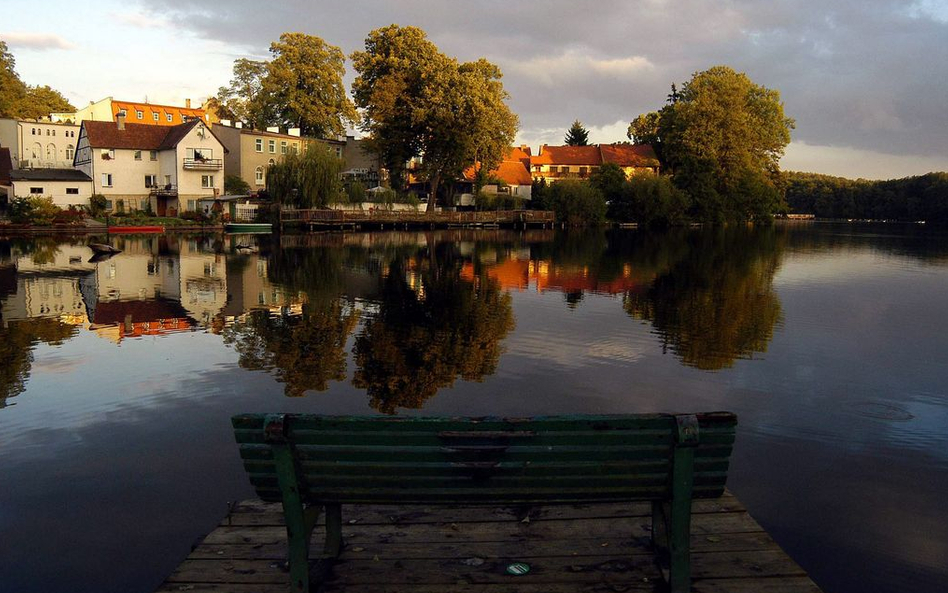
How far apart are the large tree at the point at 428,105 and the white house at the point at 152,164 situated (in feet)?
54.1

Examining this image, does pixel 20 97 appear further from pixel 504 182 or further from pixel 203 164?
pixel 504 182

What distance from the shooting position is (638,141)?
112 metres

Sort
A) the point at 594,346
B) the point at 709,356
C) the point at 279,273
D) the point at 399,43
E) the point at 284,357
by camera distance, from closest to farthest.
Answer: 1. the point at 284,357
2. the point at 709,356
3. the point at 594,346
4. the point at 279,273
5. the point at 399,43

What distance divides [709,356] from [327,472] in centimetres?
1106

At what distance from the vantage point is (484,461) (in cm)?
367

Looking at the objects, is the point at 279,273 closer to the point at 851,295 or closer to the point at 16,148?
the point at 851,295

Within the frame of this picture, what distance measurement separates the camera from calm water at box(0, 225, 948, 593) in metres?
6.04

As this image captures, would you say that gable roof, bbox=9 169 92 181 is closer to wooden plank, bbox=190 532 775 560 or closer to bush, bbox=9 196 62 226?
bush, bbox=9 196 62 226

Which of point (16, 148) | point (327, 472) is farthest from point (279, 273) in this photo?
point (16, 148)

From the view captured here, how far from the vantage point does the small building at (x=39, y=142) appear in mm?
77625

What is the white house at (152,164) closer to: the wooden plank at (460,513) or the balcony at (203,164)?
the balcony at (203,164)

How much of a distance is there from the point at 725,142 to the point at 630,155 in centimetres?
1669

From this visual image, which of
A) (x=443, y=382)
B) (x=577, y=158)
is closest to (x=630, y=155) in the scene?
(x=577, y=158)

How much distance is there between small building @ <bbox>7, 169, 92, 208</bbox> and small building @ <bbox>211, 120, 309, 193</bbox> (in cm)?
1426
